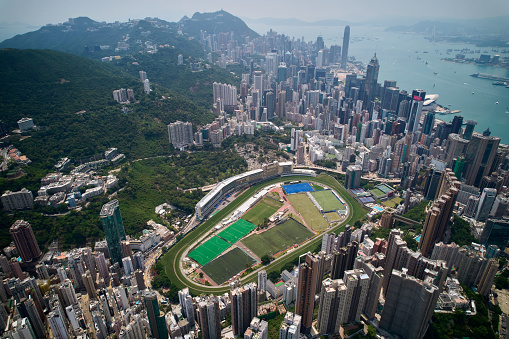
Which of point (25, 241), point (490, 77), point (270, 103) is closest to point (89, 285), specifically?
point (25, 241)

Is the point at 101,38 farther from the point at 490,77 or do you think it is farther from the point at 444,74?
the point at 490,77

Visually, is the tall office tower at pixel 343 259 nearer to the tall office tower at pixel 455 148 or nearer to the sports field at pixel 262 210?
the sports field at pixel 262 210

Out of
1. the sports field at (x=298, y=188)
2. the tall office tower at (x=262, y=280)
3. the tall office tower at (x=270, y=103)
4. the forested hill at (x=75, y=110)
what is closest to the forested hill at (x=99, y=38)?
the forested hill at (x=75, y=110)

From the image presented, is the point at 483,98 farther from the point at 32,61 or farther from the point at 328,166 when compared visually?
the point at 32,61

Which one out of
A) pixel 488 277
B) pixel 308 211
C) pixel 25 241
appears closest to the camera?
pixel 488 277

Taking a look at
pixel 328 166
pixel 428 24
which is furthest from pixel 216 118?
pixel 428 24

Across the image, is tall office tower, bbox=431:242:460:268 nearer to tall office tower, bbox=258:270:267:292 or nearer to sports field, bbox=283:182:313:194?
tall office tower, bbox=258:270:267:292

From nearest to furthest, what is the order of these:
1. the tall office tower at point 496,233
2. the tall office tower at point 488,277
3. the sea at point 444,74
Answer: the tall office tower at point 488,277, the tall office tower at point 496,233, the sea at point 444,74
